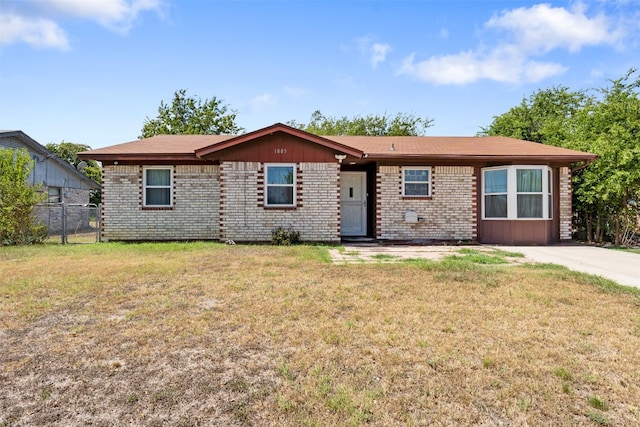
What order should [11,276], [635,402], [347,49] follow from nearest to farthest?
1. [635,402]
2. [11,276]
3. [347,49]

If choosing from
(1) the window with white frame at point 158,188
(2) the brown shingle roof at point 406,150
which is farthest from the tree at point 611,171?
(1) the window with white frame at point 158,188

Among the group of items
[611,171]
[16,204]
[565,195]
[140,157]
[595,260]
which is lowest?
[595,260]

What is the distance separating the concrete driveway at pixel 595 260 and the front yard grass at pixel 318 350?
1045mm

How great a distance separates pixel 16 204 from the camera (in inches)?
429

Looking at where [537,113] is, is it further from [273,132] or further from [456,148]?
[273,132]

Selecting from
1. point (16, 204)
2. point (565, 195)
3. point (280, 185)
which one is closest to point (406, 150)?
point (280, 185)

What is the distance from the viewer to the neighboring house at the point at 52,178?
16531 millimetres

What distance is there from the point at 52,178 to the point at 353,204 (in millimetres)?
16411

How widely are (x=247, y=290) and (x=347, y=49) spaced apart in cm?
1599

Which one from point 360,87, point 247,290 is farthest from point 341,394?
point 360,87

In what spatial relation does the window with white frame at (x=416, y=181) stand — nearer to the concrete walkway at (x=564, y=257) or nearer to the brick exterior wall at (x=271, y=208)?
the concrete walkway at (x=564, y=257)

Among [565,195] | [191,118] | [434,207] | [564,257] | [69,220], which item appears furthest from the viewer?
[191,118]

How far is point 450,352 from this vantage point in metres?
3.23

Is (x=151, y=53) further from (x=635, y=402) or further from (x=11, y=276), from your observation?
(x=635, y=402)
